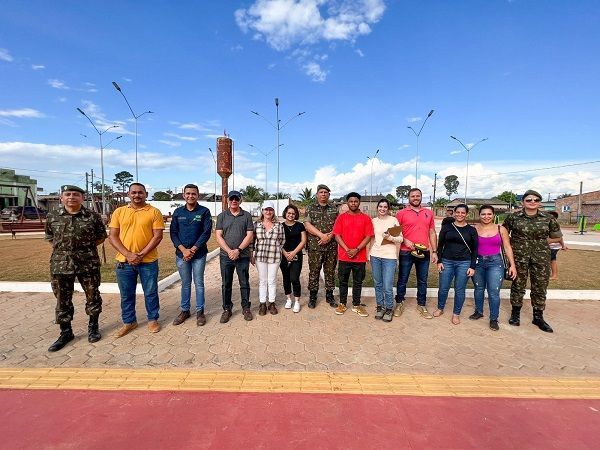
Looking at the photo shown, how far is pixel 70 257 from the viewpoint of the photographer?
3.42 metres

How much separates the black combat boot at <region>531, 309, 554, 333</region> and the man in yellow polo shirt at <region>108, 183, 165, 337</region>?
5.06 metres

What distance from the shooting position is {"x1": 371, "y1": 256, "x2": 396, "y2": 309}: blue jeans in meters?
4.18

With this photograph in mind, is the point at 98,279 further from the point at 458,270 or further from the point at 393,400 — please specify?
the point at 458,270

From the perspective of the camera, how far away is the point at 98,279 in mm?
3623

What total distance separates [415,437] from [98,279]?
370cm

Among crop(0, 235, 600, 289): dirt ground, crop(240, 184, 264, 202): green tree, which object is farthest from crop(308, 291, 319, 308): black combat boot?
crop(240, 184, 264, 202): green tree

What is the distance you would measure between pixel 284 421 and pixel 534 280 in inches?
149

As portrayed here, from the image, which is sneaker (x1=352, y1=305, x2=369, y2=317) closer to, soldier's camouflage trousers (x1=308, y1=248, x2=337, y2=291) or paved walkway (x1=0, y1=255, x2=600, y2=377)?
paved walkway (x1=0, y1=255, x2=600, y2=377)

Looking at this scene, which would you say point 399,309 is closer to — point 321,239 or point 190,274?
point 321,239

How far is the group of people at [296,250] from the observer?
354 cm

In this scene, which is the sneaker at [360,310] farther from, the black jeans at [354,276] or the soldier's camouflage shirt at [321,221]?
the soldier's camouflage shirt at [321,221]

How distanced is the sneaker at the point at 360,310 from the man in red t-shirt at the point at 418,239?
44 centimetres

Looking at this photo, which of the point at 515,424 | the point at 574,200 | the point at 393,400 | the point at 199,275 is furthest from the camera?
the point at 574,200

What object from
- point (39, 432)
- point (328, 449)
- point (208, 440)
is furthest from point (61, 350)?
point (328, 449)
